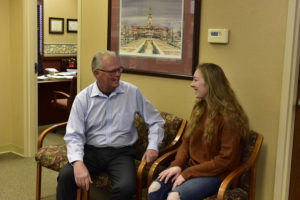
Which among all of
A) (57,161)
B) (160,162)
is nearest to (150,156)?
(160,162)

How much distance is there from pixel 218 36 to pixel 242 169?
960mm

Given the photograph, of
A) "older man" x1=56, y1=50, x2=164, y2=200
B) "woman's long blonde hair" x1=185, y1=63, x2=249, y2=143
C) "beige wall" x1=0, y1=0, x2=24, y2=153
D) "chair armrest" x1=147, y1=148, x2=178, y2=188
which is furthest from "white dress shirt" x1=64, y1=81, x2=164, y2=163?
"beige wall" x1=0, y1=0, x2=24, y2=153

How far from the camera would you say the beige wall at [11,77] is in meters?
4.48

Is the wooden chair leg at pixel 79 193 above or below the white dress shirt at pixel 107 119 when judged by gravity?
below

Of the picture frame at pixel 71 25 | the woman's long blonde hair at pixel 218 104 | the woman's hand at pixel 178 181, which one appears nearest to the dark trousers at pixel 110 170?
the woman's hand at pixel 178 181

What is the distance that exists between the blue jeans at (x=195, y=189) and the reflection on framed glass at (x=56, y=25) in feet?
18.3

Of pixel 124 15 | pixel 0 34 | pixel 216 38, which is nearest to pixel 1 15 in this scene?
pixel 0 34

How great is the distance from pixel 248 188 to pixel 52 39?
5653 millimetres

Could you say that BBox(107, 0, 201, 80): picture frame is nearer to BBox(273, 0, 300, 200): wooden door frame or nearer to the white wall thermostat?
A: the white wall thermostat

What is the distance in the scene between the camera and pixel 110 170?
278 centimetres

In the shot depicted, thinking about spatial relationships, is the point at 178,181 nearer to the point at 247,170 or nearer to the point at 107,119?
the point at 247,170

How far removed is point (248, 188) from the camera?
8.72 ft

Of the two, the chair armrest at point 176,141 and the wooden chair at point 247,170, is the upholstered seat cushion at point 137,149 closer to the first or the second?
the chair armrest at point 176,141

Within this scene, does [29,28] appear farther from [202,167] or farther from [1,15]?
[202,167]
